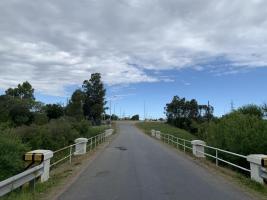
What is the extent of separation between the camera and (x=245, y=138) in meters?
19.7

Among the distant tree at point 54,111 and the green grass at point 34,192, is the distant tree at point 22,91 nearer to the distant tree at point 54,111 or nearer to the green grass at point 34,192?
the distant tree at point 54,111

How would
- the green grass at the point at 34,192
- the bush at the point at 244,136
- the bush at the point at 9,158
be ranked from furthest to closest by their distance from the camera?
the bush at the point at 244,136 → the bush at the point at 9,158 → the green grass at the point at 34,192

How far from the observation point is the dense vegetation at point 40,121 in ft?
44.4

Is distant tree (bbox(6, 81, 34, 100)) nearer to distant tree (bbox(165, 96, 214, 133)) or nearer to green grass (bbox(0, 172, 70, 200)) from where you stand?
distant tree (bbox(165, 96, 214, 133))

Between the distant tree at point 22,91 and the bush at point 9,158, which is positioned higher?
the distant tree at point 22,91

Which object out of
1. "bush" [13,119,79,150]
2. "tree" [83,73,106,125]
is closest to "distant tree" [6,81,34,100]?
"tree" [83,73,106,125]

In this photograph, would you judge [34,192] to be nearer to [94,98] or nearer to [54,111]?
[54,111]

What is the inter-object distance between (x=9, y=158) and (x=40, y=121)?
2467 inches

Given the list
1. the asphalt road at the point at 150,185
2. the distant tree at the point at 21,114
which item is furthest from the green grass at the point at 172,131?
the asphalt road at the point at 150,185

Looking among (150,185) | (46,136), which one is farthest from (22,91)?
(150,185)

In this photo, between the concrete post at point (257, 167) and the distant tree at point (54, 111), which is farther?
the distant tree at point (54, 111)

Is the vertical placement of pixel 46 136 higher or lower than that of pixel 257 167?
higher

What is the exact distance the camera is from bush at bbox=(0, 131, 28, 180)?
41.2 feet

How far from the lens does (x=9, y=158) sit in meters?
12.8
